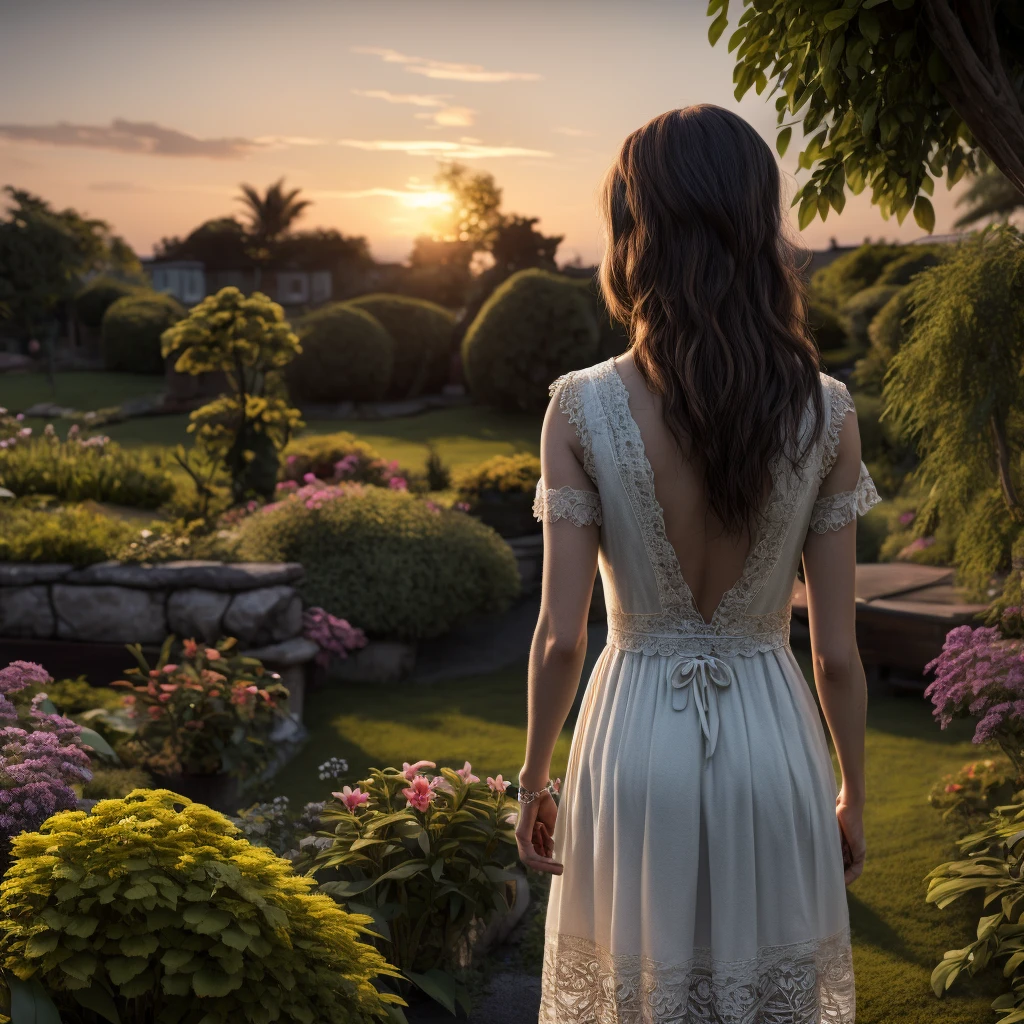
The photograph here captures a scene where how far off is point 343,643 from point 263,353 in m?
3.95

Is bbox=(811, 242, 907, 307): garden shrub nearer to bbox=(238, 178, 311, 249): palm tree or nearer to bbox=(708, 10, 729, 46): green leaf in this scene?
bbox=(708, 10, 729, 46): green leaf

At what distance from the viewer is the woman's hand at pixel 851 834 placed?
90.1 inches

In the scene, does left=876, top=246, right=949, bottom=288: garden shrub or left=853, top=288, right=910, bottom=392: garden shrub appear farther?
Result: left=876, top=246, right=949, bottom=288: garden shrub

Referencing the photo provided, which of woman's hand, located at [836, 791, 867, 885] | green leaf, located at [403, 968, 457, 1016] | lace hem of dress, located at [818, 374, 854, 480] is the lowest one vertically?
green leaf, located at [403, 968, 457, 1016]

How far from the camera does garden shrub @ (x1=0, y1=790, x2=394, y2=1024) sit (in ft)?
7.48

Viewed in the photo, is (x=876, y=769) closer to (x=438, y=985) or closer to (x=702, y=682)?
(x=438, y=985)

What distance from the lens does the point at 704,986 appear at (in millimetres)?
2107

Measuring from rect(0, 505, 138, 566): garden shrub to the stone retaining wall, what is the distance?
15cm

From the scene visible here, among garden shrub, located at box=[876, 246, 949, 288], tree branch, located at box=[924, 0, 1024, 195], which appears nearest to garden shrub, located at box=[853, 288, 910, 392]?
garden shrub, located at box=[876, 246, 949, 288]

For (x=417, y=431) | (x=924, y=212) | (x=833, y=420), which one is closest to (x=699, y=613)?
(x=833, y=420)

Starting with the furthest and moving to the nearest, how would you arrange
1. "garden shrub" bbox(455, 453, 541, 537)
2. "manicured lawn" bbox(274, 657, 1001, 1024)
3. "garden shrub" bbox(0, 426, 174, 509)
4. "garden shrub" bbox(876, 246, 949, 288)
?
"garden shrub" bbox(876, 246, 949, 288), "garden shrub" bbox(0, 426, 174, 509), "garden shrub" bbox(455, 453, 541, 537), "manicured lawn" bbox(274, 657, 1001, 1024)

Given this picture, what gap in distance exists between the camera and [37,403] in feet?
86.6

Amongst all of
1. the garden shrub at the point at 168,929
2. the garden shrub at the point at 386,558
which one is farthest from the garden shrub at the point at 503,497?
the garden shrub at the point at 168,929

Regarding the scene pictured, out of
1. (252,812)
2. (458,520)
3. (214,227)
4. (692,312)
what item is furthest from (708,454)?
(214,227)
